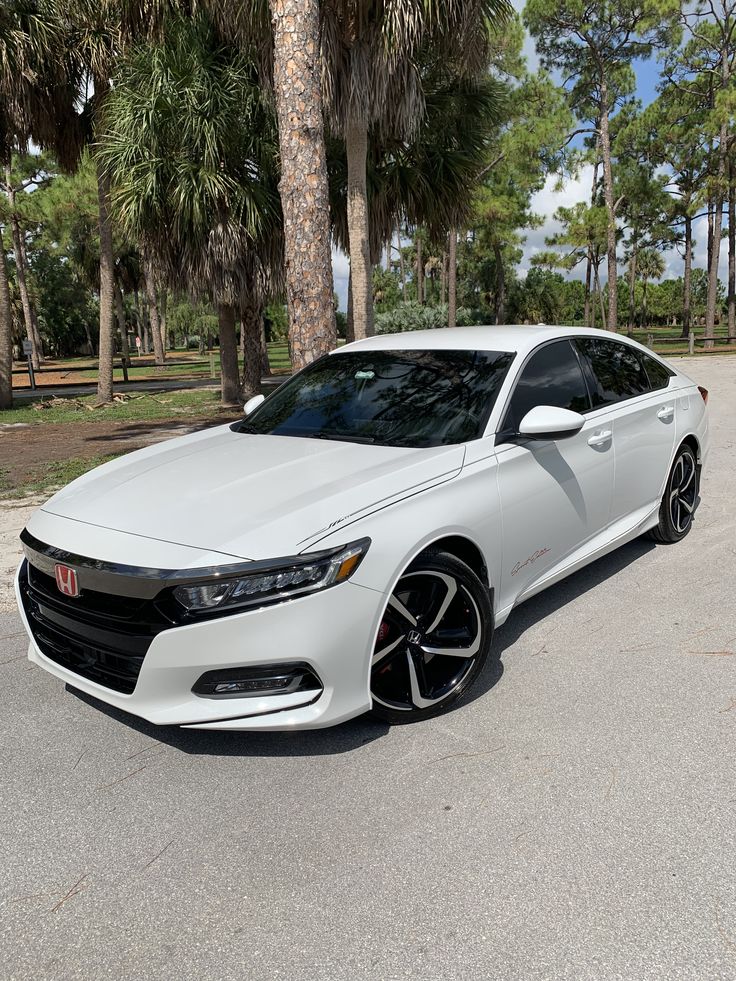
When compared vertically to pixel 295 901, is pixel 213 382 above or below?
above

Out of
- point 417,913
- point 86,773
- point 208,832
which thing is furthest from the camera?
point 86,773

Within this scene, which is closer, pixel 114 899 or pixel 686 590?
pixel 114 899

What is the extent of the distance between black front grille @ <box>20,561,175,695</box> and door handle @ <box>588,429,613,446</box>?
8.31 feet

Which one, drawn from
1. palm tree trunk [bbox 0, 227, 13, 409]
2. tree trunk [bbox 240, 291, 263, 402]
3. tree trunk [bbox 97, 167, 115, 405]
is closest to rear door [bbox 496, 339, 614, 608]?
tree trunk [bbox 240, 291, 263, 402]

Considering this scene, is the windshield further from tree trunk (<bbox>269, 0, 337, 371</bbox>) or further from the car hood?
tree trunk (<bbox>269, 0, 337, 371</bbox>)

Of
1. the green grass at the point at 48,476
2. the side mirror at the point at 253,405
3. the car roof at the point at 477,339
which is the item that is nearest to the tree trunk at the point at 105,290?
the green grass at the point at 48,476

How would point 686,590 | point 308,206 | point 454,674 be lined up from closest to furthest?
point 454,674 < point 686,590 < point 308,206

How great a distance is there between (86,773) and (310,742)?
0.84 m

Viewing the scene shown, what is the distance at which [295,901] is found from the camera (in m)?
2.21

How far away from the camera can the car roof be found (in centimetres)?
402

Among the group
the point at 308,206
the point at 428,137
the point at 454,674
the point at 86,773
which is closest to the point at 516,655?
the point at 454,674

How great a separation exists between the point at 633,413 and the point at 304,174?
4184mm

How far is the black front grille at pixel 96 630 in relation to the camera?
2.64 m

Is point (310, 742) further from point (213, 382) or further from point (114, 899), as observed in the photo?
point (213, 382)
